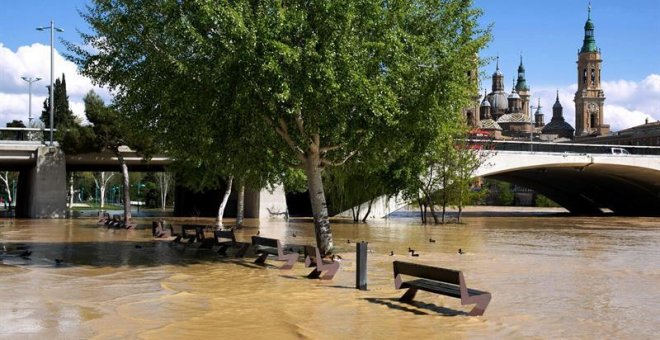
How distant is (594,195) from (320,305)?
247 ft

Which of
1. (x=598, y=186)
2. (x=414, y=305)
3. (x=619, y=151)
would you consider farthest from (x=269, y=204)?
(x=598, y=186)

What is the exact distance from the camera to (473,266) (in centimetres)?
1927

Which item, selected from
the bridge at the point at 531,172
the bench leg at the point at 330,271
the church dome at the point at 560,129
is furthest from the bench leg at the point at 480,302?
the church dome at the point at 560,129

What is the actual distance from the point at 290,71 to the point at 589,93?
16285 centimetres

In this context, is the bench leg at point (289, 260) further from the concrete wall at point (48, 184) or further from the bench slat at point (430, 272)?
the concrete wall at point (48, 184)

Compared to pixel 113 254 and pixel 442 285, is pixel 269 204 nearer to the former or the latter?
pixel 113 254

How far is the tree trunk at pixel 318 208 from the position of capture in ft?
65.5

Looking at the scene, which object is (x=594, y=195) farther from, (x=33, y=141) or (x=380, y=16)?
(x=380, y=16)

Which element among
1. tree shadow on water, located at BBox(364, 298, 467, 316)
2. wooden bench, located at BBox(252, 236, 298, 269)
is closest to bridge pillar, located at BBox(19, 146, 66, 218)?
wooden bench, located at BBox(252, 236, 298, 269)

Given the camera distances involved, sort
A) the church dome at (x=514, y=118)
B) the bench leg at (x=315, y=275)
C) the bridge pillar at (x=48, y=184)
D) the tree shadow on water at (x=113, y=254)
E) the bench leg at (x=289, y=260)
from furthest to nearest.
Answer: the church dome at (x=514, y=118) → the bridge pillar at (x=48, y=184) → the tree shadow on water at (x=113, y=254) → the bench leg at (x=289, y=260) → the bench leg at (x=315, y=275)

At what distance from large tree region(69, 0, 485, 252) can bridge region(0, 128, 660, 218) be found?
25.0 meters

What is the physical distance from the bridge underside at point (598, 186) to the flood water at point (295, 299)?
1907 inches

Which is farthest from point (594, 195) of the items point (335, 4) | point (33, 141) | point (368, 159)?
point (335, 4)

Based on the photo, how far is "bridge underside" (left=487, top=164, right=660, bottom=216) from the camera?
222 feet
